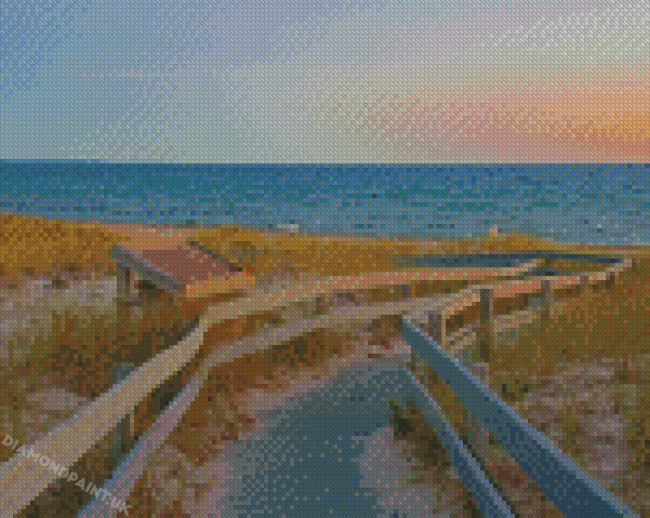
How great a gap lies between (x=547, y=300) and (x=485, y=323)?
93.8 inches

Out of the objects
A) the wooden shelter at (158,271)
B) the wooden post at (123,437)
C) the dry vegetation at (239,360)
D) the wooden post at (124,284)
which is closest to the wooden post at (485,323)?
the dry vegetation at (239,360)

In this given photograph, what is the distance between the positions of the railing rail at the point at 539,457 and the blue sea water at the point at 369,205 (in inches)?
1343

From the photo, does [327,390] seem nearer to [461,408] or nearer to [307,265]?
[461,408]

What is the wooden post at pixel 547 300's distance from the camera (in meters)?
10.6

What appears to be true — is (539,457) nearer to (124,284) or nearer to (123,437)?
(123,437)

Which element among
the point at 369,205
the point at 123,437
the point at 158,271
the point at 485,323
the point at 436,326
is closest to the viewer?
the point at 123,437

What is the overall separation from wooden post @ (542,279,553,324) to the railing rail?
20.3 ft

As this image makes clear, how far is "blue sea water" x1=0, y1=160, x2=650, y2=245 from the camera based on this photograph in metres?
42.9

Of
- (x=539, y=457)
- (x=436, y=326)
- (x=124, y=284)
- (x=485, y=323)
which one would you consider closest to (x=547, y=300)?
(x=485, y=323)

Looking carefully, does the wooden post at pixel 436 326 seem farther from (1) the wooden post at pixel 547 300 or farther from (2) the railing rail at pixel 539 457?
(1) the wooden post at pixel 547 300

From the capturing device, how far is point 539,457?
3.24 m

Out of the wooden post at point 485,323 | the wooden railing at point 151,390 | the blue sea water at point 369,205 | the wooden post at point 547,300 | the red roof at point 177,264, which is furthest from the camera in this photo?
the blue sea water at point 369,205

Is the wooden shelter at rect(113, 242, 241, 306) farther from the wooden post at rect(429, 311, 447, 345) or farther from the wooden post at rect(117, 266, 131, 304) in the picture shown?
the wooden post at rect(429, 311, 447, 345)

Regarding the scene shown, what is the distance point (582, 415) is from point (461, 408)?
130 cm
